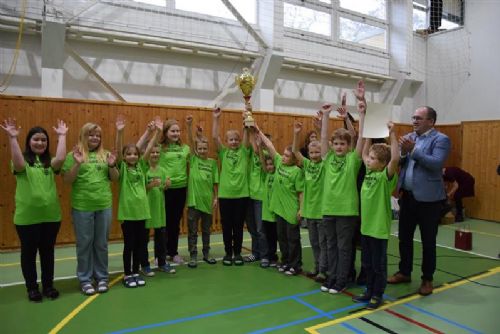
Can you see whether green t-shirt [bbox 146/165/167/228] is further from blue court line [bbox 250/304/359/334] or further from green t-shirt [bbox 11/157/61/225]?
blue court line [bbox 250/304/359/334]

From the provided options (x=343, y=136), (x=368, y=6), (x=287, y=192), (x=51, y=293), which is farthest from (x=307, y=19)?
(x=51, y=293)

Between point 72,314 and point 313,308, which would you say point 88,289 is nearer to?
point 72,314

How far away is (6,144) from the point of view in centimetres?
549

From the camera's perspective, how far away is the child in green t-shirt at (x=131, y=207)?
157 inches

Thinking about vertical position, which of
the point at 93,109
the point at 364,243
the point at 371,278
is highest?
the point at 93,109

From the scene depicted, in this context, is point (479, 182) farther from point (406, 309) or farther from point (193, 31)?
point (193, 31)

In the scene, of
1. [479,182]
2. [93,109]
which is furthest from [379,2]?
[93,109]

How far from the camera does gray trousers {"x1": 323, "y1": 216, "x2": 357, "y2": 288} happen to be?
3.72m

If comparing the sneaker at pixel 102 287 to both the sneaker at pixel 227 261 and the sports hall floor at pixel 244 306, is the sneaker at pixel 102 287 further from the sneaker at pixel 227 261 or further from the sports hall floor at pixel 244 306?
the sneaker at pixel 227 261

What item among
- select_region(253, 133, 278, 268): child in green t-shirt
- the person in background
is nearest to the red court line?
select_region(253, 133, 278, 268): child in green t-shirt

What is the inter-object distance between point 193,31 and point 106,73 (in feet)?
6.32

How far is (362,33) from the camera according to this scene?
1049 cm

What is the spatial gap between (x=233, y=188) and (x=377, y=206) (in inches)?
72.3

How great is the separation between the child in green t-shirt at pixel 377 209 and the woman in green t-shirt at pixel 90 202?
251 centimetres
